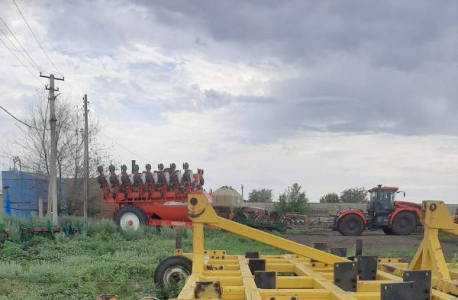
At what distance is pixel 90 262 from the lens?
36.2 ft

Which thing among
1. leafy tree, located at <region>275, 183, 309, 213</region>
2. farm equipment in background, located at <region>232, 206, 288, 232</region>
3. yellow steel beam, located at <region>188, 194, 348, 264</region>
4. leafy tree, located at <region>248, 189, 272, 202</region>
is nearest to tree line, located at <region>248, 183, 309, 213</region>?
leafy tree, located at <region>275, 183, 309, 213</region>

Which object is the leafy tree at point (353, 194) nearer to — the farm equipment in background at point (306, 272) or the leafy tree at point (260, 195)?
the leafy tree at point (260, 195)

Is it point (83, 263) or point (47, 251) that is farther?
point (47, 251)

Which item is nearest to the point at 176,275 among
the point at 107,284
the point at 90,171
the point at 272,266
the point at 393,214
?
the point at 272,266

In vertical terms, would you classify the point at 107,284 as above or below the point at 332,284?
below

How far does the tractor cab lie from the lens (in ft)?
77.1

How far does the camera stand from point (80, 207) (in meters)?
32.5

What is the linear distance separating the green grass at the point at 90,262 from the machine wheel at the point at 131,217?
101cm

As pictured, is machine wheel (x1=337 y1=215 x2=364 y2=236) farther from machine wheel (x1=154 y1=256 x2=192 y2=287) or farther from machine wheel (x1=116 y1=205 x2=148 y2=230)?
machine wheel (x1=154 y1=256 x2=192 y2=287)

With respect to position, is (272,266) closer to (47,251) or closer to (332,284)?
(332,284)

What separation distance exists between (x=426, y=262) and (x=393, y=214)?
60.5 ft

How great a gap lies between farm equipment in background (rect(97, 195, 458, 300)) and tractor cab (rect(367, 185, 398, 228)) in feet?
57.3

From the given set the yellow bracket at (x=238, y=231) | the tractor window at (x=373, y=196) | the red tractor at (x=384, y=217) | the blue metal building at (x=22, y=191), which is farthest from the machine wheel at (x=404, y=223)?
the blue metal building at (x=22, y=191)

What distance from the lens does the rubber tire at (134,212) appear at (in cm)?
2005
